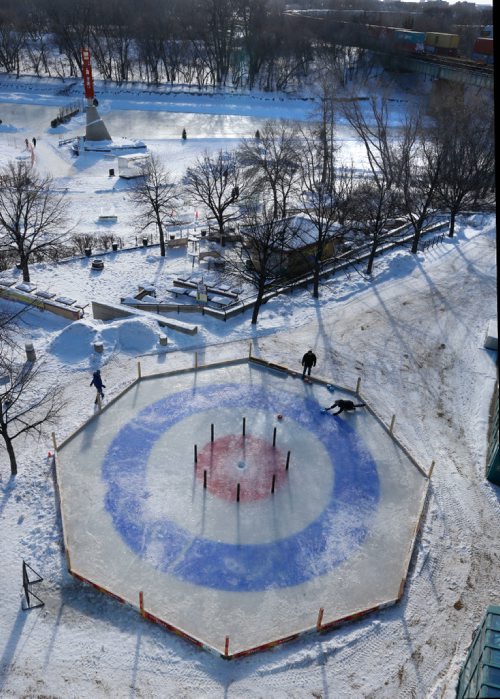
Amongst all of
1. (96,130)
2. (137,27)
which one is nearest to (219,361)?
(96,130)

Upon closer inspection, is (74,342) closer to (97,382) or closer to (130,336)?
(130,336)

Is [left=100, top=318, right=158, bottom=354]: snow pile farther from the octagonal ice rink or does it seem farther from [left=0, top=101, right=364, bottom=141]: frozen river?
[left=0, top=101, right=364, bottom=141]: frozen river

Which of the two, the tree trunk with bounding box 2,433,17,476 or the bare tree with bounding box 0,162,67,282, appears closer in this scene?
the tree trunk with bounding box 2,433,17,476

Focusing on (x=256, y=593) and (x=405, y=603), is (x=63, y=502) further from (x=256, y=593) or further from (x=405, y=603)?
(x=405, y=603)

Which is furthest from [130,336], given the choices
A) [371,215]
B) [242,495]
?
[371,215]

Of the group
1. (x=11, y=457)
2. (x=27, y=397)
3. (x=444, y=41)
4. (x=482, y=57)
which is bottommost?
(x=27, y=397)

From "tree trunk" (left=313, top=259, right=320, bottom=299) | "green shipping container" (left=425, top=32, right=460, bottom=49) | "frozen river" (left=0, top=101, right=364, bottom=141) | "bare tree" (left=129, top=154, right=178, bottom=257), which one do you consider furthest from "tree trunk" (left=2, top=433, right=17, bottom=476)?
"green shipping container" (left=425, top=32, right=460, bottom=49)
